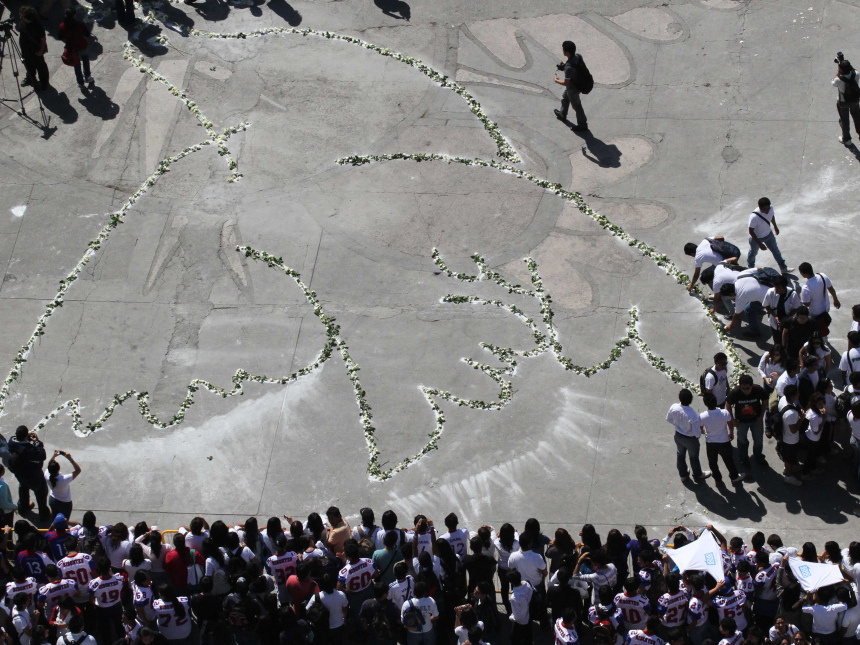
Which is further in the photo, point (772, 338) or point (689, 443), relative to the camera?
point (772, 338)

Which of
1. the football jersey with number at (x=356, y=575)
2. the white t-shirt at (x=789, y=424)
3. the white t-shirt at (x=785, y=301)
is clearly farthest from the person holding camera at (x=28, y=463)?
Answer: the white t-shirt at (x=785, y=301)

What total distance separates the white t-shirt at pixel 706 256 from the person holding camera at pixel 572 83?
4.29m

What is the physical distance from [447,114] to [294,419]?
24.8 ft

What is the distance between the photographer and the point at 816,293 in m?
17.1

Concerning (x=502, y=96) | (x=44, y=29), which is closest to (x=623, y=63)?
(x=502, y=96)

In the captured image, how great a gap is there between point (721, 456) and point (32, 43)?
587 inches

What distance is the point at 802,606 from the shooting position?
13.0 metres

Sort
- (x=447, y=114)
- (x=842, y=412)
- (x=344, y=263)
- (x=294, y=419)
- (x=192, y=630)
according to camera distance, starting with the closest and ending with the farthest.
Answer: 1. (x=192, y=630)
2. (x=842, y=412)
3. (x=294, y=419)
4. (x=344, y=263)
5. (x=447, y=114)

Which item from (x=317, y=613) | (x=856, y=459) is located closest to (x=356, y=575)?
(x=317, y=613)

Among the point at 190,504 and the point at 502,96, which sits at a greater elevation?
the point at 502,96

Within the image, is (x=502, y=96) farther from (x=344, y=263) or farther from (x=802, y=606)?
(x=802, y=606)

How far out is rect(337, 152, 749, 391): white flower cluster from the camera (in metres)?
17.8

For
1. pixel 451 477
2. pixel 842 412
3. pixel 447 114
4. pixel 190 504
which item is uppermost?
pixel 842 412

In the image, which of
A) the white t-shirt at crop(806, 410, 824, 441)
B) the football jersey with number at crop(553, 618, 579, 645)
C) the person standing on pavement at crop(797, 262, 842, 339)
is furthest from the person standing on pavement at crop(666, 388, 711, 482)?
the football jersey with number at crop(553, 618, 579, 645)
